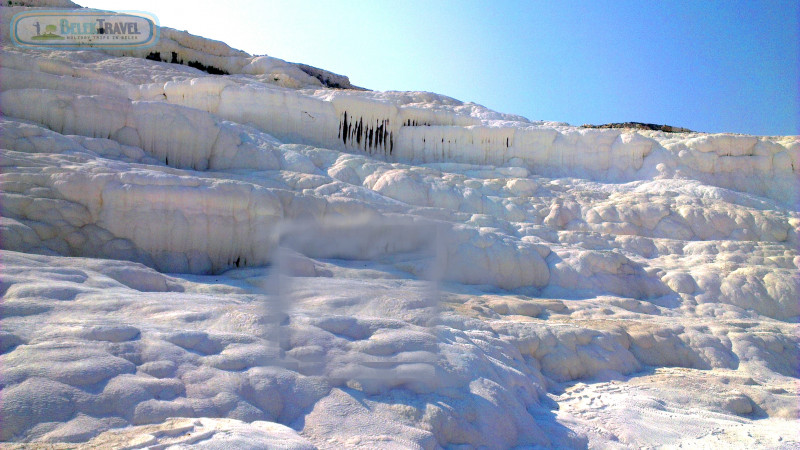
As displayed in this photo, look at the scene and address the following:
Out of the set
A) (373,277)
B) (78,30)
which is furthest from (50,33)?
(373,277)

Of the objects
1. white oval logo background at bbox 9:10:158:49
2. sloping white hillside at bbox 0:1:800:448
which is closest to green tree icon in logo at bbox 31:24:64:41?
white oval logo background at bbox 9:10:158:49

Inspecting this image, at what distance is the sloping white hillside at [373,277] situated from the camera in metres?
3.41

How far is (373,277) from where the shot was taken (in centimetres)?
754

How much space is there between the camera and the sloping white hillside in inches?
134

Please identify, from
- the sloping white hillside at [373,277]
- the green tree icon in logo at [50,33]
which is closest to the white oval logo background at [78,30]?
the green tree icon in logo at [50,33]

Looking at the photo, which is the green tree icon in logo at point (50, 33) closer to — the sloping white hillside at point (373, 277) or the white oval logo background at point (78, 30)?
the white oval logo background at point (78, 30)

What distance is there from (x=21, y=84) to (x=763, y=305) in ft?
47.9

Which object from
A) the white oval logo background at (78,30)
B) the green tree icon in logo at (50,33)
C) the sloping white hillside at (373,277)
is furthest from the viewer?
the green tree icon in logo at (50,33)

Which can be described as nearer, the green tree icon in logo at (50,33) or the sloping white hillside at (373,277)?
the sloping white hillside at (373,277)

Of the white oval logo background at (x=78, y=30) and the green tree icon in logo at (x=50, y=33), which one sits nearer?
the white oval logo background at (x=78, y=30)

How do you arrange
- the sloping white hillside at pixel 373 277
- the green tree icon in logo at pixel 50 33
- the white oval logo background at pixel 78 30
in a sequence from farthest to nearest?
the green tree icon in logo at pixel 50 33 < the white oval logo background at pixel 78 30 < the sloping white hillside at pixel 373 277

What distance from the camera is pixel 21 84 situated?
408 inches

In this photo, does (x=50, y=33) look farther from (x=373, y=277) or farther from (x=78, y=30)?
(x=373, y=277)

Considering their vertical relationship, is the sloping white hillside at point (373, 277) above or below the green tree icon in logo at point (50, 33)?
below
